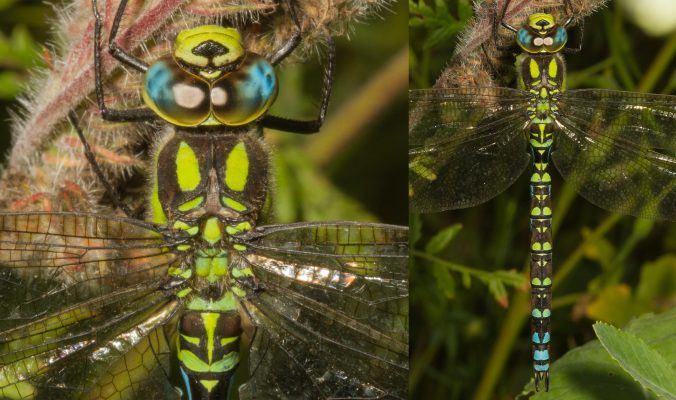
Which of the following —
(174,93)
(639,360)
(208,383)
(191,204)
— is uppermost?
(174,93)

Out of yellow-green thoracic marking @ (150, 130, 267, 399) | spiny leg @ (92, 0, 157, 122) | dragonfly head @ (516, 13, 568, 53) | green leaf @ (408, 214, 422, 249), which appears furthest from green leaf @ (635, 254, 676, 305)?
spiny leg @ (92, 0, 157, 122)

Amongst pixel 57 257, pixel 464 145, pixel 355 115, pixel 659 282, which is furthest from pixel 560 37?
pixel 355 115

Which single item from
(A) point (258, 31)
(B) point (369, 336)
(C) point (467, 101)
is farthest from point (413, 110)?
(B) point (369, 336)

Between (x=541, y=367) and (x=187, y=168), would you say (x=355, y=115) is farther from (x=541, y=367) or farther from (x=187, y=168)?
(x=541, y=367)

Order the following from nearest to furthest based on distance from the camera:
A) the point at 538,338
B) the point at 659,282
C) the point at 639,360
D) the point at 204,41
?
the point at 639,360, the point at 204,41, the point at 538,338, the point at 659,282

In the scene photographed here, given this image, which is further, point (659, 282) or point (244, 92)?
point (659, 282)

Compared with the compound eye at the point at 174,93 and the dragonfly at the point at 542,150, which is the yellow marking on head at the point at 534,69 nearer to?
the dragonfly at the point at 542,150

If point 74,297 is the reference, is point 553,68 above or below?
above

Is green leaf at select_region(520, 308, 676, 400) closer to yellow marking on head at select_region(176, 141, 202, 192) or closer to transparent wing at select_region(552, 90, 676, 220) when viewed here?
transparent wing at select_region(552, 90, 676, 220)

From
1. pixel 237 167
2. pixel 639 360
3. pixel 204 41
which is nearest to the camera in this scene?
pixel 639 360
